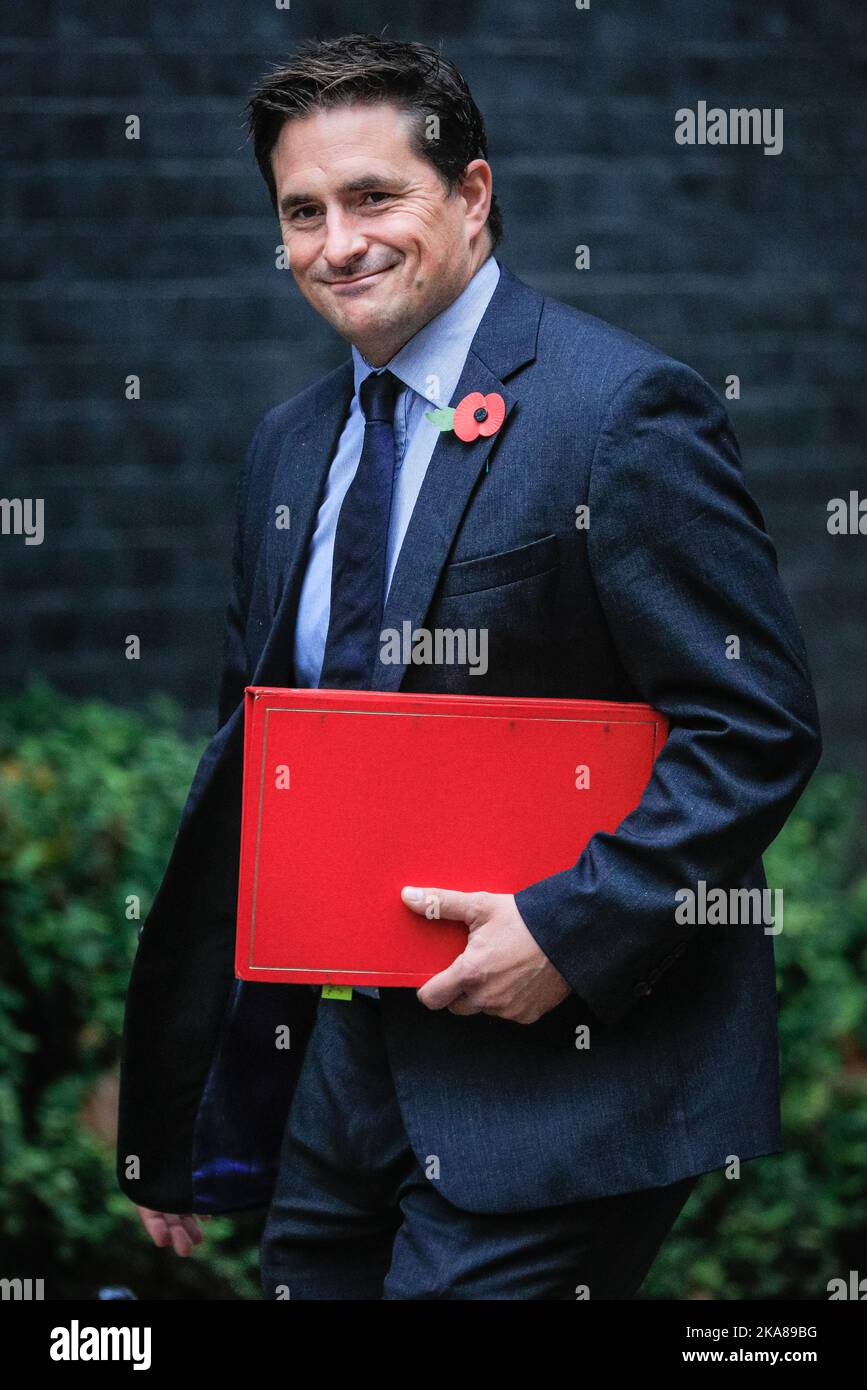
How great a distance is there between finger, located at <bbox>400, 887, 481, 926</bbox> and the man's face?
0.77 m

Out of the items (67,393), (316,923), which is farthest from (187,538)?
(316,923)

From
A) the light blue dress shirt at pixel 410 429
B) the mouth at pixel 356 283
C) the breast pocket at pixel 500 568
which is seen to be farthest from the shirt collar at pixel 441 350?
the breast pocket at pixel 500 568

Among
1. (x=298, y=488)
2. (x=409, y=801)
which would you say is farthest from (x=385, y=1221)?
(x=298, y=488)

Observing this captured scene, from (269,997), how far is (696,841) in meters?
0.85

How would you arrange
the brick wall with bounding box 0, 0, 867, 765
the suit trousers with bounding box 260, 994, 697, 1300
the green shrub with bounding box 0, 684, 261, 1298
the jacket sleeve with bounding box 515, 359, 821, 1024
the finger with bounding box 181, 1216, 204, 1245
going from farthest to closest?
the brick wall with bounding box 0, 0, 867, 765 < the green shrub with bounding box 0, 684, 261, 1298 < the finger with bounding box 181, 1216, 204, 1245 < the suit trousers with bounding box 260, 994, 697, 1300 < the jacket sleeve with bounding box 515, 359, 821, 1024

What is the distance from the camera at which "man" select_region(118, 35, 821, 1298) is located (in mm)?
2273

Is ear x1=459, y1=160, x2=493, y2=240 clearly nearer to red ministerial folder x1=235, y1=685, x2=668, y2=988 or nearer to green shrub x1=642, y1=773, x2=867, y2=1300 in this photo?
red ministerial folder x1=235, y1=685, x2=668, y2=988

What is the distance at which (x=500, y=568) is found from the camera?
2.34 m

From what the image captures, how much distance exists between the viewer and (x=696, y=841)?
7.33 ft

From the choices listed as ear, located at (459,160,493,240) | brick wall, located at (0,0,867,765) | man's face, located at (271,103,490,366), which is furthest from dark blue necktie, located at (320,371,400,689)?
brick wall, located at (0,0,867,765)

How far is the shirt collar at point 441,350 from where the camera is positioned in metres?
2.50

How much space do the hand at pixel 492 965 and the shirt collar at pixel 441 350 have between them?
0.70m

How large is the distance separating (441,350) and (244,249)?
3.04 m

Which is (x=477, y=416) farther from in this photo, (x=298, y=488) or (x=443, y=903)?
(x=443, y=903)
